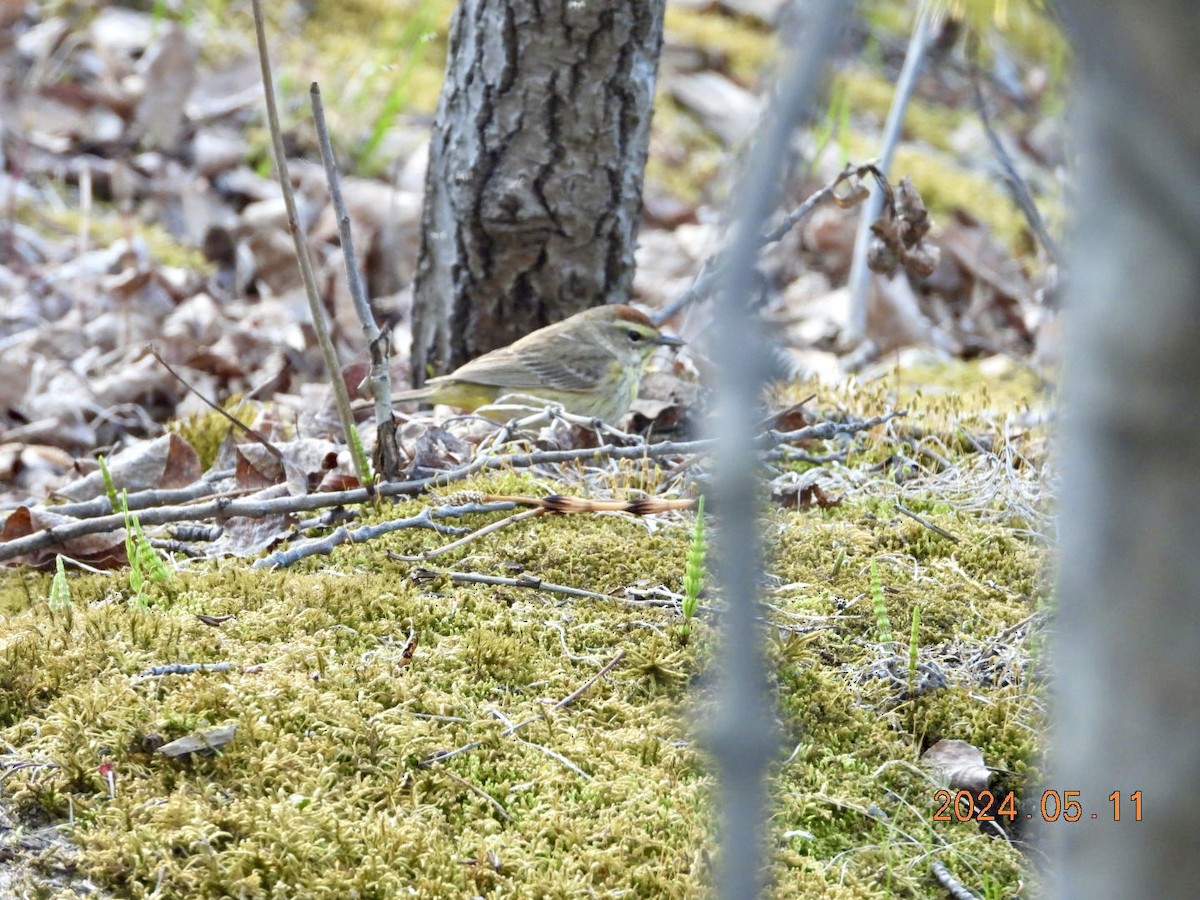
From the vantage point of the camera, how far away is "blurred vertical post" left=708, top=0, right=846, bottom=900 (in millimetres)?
984

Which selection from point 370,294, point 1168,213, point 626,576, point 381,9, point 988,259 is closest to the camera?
point 1168,213

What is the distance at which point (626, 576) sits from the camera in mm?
2770

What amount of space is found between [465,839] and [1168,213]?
56.9 inches

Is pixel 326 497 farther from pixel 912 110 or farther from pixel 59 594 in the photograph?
pixel 912 110

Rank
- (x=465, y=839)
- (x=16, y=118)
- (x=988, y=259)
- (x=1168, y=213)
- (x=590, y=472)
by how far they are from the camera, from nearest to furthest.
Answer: (x=1168, y=213)
(x=465, y=839)
(x=590, y=472)
(x=16, y=118)
(x=988, y=259)

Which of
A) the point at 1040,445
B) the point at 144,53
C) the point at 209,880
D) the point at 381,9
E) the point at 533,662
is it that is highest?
the point at 381,9

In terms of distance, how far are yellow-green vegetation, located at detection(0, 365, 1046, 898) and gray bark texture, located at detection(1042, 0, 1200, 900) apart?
1.00 meters

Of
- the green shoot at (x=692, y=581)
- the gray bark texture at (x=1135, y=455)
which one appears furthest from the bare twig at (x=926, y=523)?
the gray bark texture at (x=1135, y=455)

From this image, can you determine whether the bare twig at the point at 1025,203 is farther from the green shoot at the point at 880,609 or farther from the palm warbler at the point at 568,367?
the palm warbler at the point at 568,367

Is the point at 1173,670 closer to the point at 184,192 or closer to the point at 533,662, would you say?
the point at 533,662

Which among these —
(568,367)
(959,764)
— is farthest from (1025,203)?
(568,367)

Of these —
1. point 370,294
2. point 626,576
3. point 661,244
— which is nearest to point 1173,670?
point 626,576

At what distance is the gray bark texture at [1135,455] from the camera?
0.92 meters

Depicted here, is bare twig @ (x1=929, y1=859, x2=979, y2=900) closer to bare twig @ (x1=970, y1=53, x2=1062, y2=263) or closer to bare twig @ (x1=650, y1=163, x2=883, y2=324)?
bare twig @ (x1=970, y1=53, x2=1062, y2=263)
